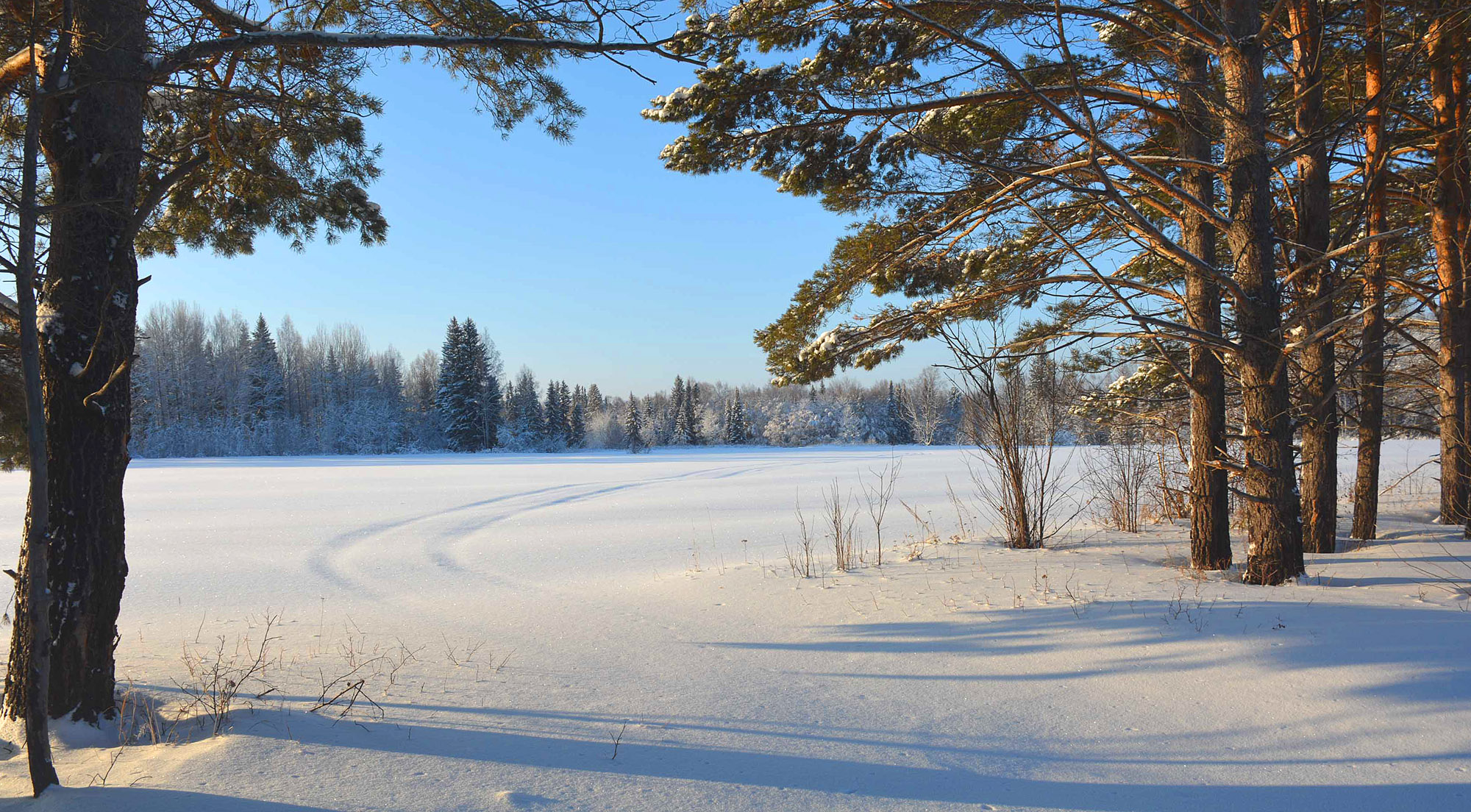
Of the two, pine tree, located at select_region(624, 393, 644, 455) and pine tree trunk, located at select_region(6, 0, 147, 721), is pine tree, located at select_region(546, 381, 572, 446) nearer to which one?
pine tree, located at select_region(624, 393, 644, 455)

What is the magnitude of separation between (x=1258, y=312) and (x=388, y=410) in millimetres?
54449

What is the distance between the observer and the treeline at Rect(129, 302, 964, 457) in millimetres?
46562

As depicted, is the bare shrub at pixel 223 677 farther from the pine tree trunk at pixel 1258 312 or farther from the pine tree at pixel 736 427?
the pine tree at pixel 736 427

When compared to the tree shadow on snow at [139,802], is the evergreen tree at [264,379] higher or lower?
higher

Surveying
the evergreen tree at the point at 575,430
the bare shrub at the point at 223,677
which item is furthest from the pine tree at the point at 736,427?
the bare shrub at the point at 223,677

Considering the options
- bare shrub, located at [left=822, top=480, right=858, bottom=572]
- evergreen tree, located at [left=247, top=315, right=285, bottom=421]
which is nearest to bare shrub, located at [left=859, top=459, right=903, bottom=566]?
bare shrub, located at [left=822, top=480, right=858, bottom=572]

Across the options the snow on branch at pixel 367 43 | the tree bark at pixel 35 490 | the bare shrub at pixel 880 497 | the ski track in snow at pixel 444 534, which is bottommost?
the ski track in snow at pixel 444 534

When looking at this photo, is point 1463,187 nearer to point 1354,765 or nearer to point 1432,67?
point 1432,67

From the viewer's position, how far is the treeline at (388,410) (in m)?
46.6

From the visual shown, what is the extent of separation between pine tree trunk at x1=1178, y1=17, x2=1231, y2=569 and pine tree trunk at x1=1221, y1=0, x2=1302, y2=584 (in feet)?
1.71

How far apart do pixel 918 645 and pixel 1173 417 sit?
7.28m

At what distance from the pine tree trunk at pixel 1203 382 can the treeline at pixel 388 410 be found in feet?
114

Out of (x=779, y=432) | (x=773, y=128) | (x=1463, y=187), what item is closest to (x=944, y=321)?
(x=773, y=128)

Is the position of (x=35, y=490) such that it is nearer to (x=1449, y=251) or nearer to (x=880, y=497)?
(x=880, y=497)
